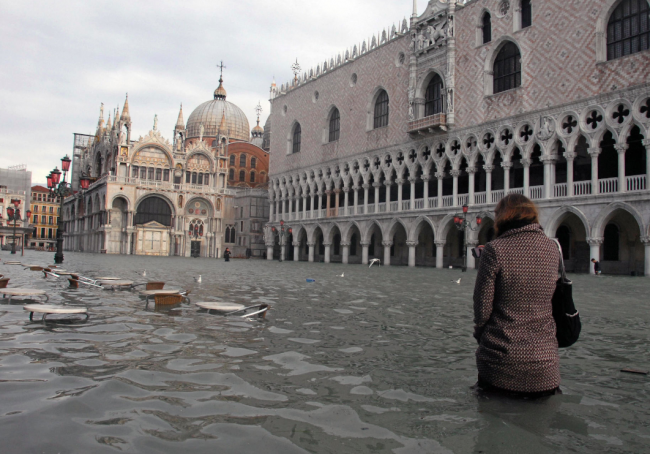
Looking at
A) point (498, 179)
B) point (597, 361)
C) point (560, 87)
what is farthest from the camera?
point (498, 179)

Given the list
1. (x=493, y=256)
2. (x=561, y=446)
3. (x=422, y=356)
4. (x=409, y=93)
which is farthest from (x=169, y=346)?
(x=409, y=93)

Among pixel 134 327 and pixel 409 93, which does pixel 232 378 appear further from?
pixel 409 93

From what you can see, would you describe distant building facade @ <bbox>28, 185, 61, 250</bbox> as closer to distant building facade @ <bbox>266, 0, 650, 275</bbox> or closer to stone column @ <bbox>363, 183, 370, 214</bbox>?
distant building facade @ <bbox>266, 0, 650, 275</bbox>

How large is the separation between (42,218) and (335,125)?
75411mm

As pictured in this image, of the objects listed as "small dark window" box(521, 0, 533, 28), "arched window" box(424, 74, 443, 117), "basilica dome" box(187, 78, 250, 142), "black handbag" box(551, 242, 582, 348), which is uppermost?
"basilica dome" box(187, 78, 250, 142)

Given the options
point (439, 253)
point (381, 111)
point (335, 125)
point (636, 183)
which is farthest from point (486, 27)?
point (335, 125)

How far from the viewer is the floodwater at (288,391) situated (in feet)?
9.70

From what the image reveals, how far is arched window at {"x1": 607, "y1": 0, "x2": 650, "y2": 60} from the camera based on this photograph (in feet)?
71.8

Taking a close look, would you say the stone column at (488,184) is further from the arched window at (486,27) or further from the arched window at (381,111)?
the arched window at (381,111)

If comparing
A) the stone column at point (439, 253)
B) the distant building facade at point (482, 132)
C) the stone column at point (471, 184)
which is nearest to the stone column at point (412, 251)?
the distant building facade at point (482, 132)

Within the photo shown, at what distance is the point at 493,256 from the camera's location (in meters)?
3.55

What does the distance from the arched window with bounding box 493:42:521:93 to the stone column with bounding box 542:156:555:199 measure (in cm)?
457

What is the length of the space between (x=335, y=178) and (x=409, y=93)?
31.9ft

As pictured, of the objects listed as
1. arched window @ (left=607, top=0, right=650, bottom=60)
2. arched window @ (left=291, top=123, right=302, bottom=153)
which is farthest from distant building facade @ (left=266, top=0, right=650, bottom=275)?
arched window @ (left=291, top=123, right=302, bottom=153)
